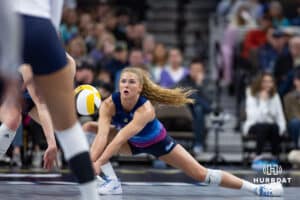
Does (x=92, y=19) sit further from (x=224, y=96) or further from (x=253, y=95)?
(x=253, y=95)

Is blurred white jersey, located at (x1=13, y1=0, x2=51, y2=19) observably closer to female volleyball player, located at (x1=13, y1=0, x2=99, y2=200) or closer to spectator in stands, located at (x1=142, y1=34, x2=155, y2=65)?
female volleyball player, located at (x1=13, y1=0, x2=99, y2=200)

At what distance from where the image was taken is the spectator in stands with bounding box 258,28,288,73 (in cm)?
1420

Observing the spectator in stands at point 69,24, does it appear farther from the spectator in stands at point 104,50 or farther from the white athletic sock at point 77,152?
the white athletic sock at point 77,152

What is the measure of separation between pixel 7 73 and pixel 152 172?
293 inches

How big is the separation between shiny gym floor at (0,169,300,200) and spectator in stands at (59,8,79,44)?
14.0ft

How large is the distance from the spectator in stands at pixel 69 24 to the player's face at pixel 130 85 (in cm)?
663

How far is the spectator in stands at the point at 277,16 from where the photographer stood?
604 inches

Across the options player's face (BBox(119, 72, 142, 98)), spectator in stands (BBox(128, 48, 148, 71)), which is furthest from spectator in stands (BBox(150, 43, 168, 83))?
player's face (BBox(119, 72, 142, 98))

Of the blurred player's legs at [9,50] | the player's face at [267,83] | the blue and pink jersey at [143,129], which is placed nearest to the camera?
the blurred player's legs at [9,50]

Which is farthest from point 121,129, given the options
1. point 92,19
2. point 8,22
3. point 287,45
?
point 92,19

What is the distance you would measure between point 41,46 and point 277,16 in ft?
36.4
